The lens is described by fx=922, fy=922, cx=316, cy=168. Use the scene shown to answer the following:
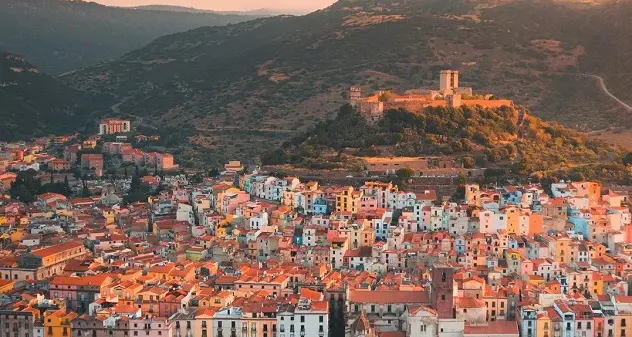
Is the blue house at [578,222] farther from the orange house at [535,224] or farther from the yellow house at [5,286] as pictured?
the yellow house at [5,286]

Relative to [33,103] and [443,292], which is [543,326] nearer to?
[443,292]

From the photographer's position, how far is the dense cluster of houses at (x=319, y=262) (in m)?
21.4

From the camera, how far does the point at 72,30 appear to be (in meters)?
136

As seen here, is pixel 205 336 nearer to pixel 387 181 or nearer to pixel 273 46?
pixel 387 181

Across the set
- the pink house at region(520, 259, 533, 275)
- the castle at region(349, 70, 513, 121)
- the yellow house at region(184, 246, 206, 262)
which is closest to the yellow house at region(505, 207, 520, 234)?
the pink house at region(520, 259, 533, 275)

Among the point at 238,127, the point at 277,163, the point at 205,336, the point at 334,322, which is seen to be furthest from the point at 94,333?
the point at 238,127

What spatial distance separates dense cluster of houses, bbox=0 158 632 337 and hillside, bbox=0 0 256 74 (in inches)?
3176

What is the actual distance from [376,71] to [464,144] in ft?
85.1

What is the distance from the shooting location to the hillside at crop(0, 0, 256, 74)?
118m

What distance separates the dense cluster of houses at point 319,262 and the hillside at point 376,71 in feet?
65.5

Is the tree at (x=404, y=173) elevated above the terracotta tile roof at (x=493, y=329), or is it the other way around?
the tree at (x=404, y=173)

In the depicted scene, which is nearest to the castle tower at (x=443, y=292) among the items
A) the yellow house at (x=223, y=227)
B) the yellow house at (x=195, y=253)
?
the yellow house at (x=195, y=253)

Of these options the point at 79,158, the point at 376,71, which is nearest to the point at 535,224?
the point at 79,158

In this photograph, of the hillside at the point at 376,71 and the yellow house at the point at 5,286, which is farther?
the hillside at the point at 376,71
